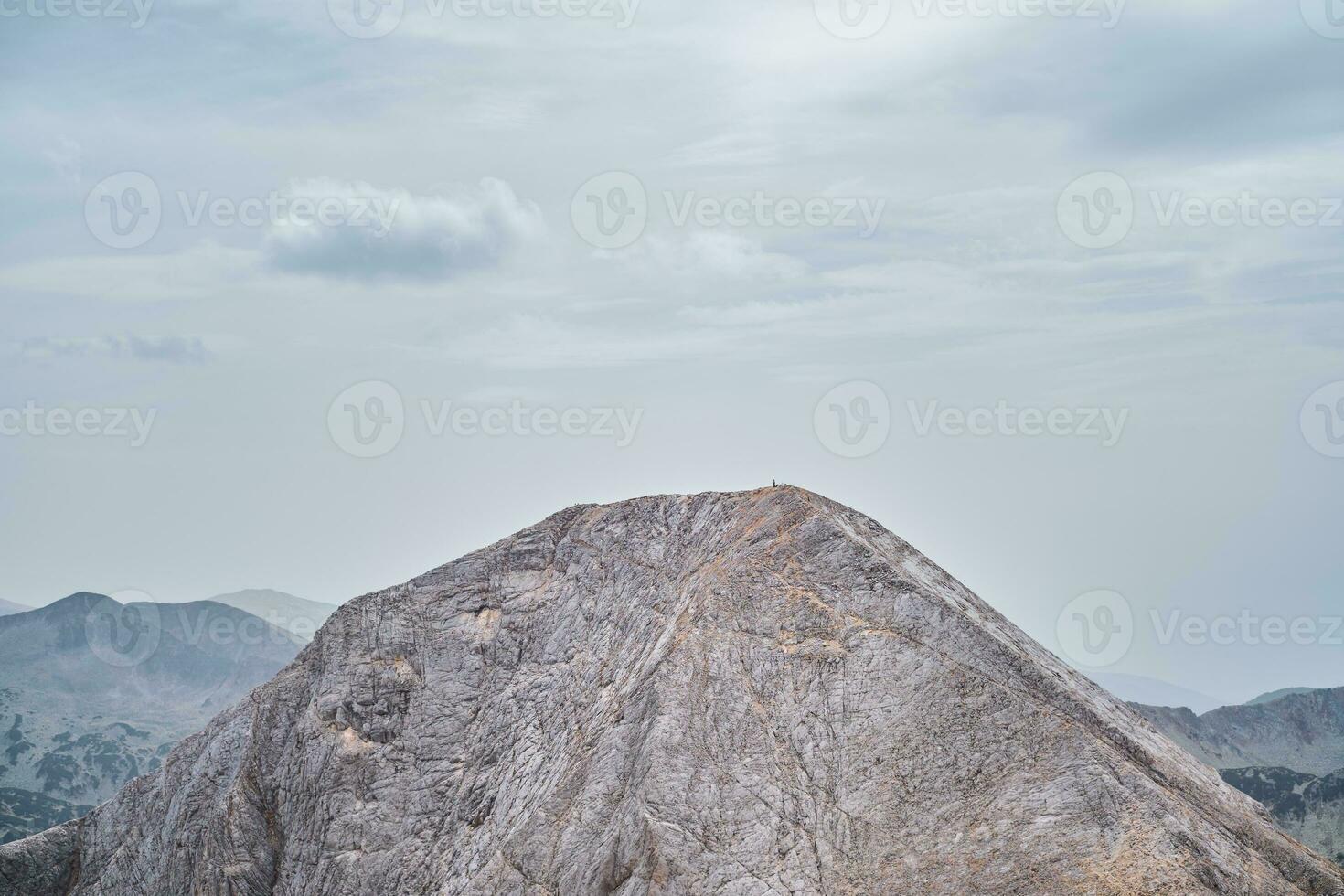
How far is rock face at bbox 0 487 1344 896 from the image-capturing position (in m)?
42.1

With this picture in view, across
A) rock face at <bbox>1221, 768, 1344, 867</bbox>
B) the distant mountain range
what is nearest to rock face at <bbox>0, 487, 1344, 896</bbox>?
the distant mountain range

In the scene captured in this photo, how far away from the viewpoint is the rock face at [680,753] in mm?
42125

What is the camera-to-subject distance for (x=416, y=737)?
6016cm

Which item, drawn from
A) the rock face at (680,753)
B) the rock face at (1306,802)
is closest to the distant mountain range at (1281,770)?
the rock face at (1306,802)

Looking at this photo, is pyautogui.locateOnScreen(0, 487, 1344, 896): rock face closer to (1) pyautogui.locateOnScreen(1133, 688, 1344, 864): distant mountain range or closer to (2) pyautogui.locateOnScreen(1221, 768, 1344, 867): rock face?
(1) pyautogui.locateOnScreen(1133, 688, 1344, 864): distant mountain range

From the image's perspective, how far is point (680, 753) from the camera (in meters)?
46.5

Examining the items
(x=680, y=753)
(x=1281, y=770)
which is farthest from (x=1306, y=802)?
(x=680, y=753)

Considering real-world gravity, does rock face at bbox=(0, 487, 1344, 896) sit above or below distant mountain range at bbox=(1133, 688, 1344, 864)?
above

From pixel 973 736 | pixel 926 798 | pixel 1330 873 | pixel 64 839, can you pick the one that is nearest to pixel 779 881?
pixel 926 798

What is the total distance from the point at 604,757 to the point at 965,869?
15.9m

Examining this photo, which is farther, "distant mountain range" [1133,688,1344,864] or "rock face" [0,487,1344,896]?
"distant mountain range" [1133,688,1344,864]

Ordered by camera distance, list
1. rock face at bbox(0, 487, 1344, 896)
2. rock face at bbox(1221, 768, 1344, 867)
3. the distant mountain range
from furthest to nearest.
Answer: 1. the distant mountain range
2. rock face at bbox(1221, 768, 1344, 867)
3. rock face at bbox(0, 487, 1344, 896)

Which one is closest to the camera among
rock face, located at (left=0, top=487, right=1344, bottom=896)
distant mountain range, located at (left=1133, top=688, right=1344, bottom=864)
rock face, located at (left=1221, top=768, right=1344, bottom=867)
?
rock face, located at (left=0, top=487, right=1344, bottom=896)

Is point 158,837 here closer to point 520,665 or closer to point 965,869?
point 520,665
